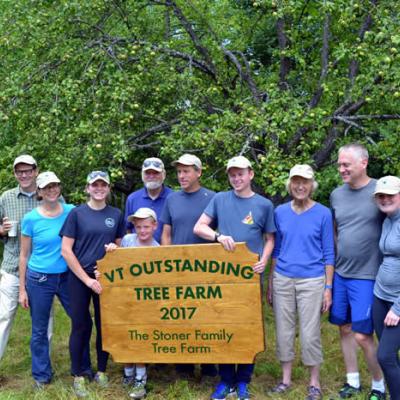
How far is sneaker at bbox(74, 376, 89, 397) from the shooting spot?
5234mm

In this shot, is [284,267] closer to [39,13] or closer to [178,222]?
[178,222]

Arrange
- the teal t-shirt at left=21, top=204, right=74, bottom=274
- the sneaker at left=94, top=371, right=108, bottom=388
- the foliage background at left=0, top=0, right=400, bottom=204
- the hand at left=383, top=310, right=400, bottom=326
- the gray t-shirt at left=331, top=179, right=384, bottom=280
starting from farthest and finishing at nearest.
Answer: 1. the foliage background at left=0, top=0, right=400, bottom=204
2. the sneaker at left=94, top=371, right=108, bottom=388
3. the teal t-shirt at left=21, top=204, right=74, bottom=274
4. the gray t-shirt at left=331, top=179, right=384, bottom=280
5. the hand at left=383, top=310, right=400, bottom=326

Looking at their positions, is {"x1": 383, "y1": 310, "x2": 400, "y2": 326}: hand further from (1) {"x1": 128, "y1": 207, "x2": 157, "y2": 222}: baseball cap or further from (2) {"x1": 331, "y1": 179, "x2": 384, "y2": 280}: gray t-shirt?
(1) {"x1": 128, "y1": 207, "x2": 157, "y2": 222}: baseball cap

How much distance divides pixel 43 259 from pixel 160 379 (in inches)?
67.4

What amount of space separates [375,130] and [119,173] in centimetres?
352

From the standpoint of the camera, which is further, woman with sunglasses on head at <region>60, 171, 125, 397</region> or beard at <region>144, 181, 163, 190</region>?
beard at <region>144, 181, 163, 190</region>

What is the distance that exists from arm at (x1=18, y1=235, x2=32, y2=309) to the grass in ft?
2.93

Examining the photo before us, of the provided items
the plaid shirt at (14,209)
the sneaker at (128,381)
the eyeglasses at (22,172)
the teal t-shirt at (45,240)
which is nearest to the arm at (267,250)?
the sneaker at (128,381)

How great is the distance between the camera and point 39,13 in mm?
7434

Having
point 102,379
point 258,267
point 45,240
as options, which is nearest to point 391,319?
point 258,267

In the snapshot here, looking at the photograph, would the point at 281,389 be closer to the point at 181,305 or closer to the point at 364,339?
the point at 364,339

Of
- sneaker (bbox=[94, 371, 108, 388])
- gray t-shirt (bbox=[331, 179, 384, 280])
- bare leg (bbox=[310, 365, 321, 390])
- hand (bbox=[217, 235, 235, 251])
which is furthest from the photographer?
sneaker (bbox=[94, 371, 108, 388])

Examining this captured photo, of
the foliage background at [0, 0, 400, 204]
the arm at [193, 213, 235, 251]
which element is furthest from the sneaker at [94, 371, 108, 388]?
the foliage background at [0, 0, 400, 204]

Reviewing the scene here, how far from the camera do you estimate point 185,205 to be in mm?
5219
